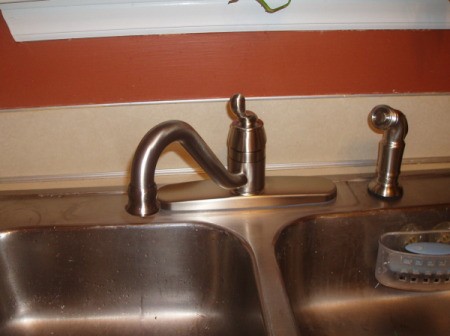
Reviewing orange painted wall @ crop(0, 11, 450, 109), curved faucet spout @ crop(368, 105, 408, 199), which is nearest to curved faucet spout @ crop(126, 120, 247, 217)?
orange painted wall @ crop(0, 11, 450, 109)

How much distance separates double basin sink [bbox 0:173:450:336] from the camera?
0.71 m

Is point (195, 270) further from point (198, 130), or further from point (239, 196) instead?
point (198, 130)

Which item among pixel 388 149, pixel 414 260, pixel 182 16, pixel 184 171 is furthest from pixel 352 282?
pixel 182 16

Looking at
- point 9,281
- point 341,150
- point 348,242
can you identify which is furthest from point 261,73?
point 9,281

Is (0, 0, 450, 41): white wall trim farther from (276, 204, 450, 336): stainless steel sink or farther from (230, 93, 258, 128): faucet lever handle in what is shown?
(276, 204, 450, 336): stainless steel sink

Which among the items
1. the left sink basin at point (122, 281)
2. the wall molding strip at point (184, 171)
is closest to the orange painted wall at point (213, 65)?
the wall molding strip at point (184, 171)

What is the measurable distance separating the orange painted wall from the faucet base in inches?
6.8

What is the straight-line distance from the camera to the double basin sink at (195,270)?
0.71 m

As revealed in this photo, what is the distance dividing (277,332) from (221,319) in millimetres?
240

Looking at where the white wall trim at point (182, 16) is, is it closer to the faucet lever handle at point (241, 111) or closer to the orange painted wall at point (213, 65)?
the orange painted wall at point (213, 65)

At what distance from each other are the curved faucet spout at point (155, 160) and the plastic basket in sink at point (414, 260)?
0.33m

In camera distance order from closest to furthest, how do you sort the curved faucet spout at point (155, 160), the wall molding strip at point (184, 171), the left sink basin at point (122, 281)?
the curved faucet spout at point (155, 160), the left sink basin at point (122, 281), the wall molding strip at point (184, 171)

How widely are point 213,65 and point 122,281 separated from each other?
433mm

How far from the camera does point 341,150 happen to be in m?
0.84
